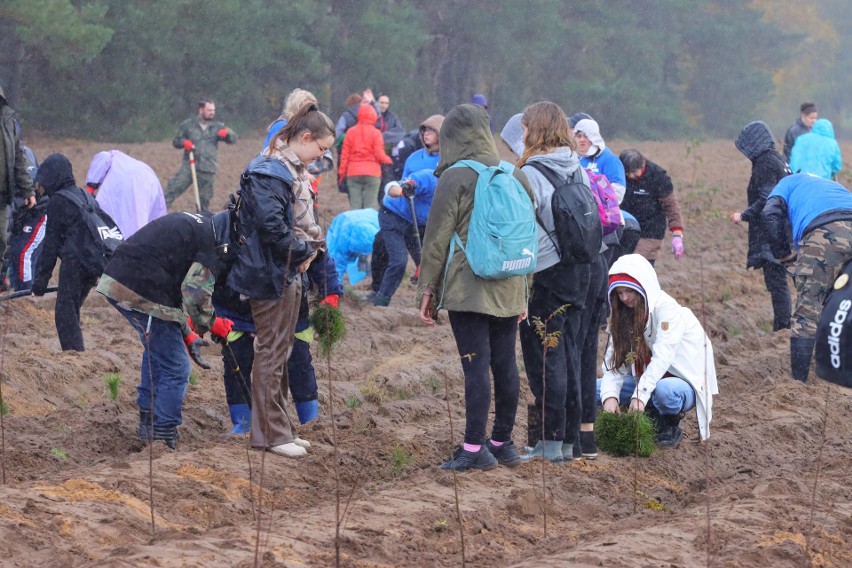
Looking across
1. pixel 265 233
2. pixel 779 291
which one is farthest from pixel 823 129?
pixel 265 233

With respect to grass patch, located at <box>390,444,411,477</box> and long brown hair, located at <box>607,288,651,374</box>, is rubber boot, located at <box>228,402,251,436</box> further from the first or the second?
long brown hair, located at <box>607,288,651,374</box>

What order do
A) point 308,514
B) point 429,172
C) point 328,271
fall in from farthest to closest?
point 429,172 → point 328,271 → point 308,514

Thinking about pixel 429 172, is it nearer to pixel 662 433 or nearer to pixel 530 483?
pixel 662 433

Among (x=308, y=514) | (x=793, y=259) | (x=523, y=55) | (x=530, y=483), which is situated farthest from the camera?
(x=523, y=55)

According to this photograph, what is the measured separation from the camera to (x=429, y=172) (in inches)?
445

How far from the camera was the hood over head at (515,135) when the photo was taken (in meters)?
6.92

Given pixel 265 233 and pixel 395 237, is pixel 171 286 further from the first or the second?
pixel 395 237

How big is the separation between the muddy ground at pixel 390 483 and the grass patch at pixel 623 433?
0.10 meters

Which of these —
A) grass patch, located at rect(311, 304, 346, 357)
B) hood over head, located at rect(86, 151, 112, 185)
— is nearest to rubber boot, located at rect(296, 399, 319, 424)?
grass patch, located at rect(311, 304, 346, 357)

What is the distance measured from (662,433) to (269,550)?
3398 mm

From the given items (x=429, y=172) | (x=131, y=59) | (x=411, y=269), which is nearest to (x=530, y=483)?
(x=429, y=172)

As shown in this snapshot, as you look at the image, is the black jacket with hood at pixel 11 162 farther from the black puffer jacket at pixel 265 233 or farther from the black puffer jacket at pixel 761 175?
the black puffer jacket at pixel 761 175

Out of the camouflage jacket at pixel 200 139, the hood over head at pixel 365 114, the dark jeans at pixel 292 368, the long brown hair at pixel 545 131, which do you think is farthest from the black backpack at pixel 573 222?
the camouflage jacket at pixel 200 139

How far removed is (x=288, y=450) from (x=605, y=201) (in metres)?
2.44
